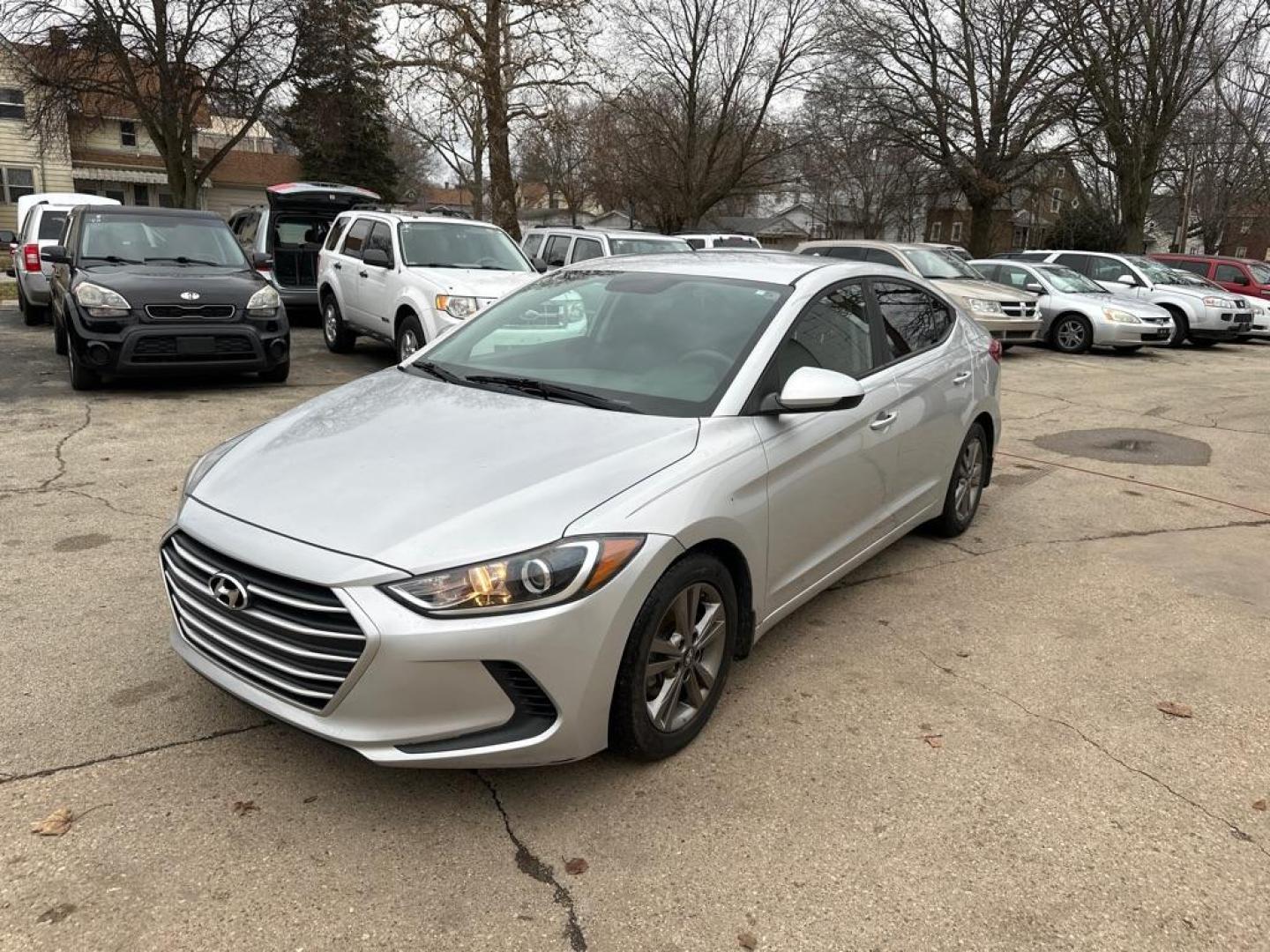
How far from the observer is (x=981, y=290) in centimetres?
1427

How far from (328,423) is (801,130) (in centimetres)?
3414

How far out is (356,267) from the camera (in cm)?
1069

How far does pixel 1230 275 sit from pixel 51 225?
77.8 feet

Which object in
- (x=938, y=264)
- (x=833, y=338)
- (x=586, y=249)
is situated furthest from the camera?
(x=938, y=264)

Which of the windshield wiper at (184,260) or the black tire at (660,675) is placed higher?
the windshield wiper at (184,260)

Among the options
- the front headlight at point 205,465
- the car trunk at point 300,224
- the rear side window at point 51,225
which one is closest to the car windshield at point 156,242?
the car trunk at point 300,224

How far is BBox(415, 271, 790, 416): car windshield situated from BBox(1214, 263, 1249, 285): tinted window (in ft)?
72.0

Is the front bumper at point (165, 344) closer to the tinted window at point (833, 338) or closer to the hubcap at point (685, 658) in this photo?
the tinted window at point (833, 338)

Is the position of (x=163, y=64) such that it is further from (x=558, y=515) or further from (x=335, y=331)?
(x=558, y=515)

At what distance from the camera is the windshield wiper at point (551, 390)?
3.34 m

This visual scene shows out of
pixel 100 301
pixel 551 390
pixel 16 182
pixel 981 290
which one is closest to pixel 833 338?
pixel 551 390

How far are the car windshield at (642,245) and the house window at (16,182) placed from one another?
116 feet

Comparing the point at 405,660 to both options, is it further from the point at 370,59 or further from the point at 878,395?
the point at 370,59

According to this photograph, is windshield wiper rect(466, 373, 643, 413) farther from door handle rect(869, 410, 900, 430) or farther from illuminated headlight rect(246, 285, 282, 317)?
illuminated headlight rect(246, 285, 282, 317)
